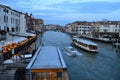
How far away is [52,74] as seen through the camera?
11.7 m

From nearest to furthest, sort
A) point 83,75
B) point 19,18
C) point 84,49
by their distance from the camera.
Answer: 1. point 83,75
2. point 84,49
3. point 19,18

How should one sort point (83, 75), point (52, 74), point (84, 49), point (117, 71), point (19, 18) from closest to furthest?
point (52, 74), point (83, 75), point (117, 71), point (84, 49), point (19, 18)

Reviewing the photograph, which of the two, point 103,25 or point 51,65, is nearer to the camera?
→ point 51,65

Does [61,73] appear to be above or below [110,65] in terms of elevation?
above

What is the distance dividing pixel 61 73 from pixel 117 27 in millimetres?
82662

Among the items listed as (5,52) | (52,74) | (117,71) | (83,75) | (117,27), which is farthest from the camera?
(117,27)

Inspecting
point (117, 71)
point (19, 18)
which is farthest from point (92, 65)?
point (19, 18)

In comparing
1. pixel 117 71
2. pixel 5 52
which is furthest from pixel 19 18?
pixel 117 71

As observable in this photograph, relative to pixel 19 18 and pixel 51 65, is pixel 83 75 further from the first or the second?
pixel 19 18

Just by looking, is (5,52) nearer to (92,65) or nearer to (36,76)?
(92,65)

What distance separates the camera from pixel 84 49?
4216cm

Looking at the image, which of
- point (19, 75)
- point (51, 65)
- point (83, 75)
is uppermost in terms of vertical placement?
point (51, 65)

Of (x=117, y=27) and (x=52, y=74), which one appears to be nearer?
(x=52, y=74)

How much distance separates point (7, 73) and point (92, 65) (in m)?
14.6
